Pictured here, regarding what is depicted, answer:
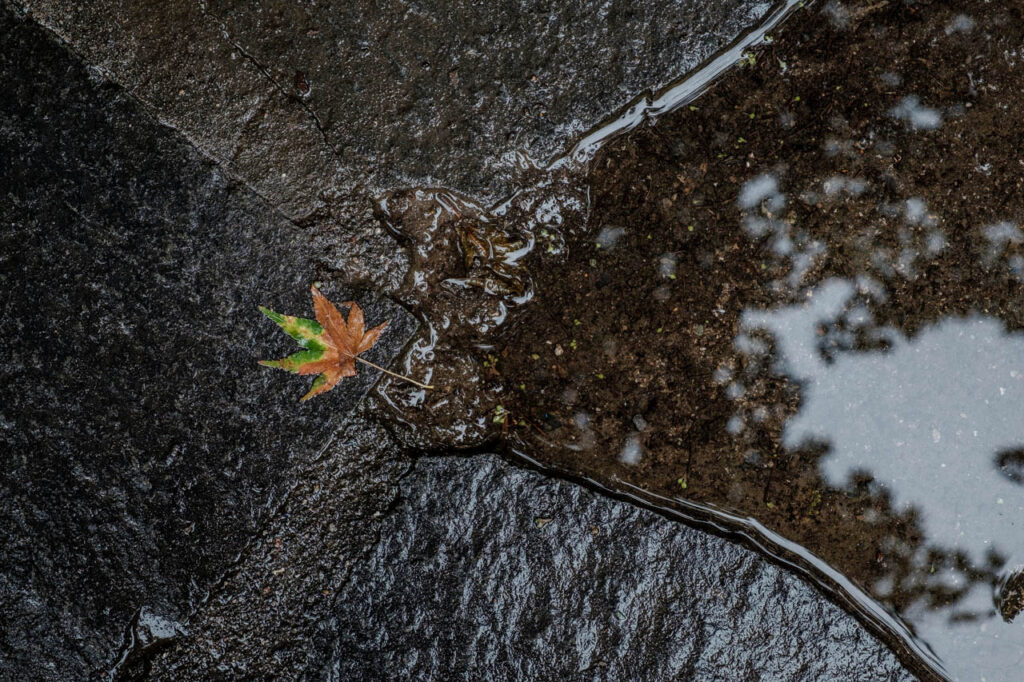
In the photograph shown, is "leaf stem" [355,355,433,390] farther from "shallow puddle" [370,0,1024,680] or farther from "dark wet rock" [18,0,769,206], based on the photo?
"dark wet rock" [18,0,769,206]

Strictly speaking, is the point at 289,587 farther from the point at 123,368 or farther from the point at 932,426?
the point at 932,426

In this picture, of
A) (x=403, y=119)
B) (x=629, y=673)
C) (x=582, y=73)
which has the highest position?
(x=582, y=73)

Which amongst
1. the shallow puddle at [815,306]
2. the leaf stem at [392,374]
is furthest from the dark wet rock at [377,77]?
the leaf stem at [392,374]

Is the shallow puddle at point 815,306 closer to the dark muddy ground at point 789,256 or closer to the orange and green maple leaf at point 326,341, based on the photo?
the dark muddy ground at point 789,256

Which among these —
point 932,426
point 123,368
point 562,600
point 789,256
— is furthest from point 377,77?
point 932,426

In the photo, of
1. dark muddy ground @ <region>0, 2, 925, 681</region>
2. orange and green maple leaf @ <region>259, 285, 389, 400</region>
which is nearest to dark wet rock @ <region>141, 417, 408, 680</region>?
dark muddy ground @ <region>0, 2, 925, 681</region>

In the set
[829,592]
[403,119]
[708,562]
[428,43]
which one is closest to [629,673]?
[708,562]

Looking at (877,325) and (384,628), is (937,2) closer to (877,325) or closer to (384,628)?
(877,325)
